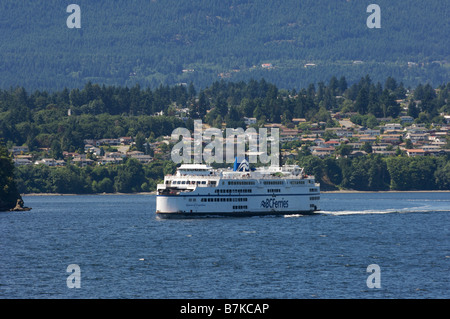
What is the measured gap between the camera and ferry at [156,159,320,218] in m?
106

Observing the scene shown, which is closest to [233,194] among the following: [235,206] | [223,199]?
[223,199]

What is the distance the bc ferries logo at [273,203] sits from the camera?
112m

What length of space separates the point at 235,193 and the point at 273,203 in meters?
6.02

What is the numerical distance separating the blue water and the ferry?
1.54m

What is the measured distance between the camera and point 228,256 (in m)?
78.9

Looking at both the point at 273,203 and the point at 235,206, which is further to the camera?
the point at 273,203

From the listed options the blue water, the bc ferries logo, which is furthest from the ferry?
the blue water

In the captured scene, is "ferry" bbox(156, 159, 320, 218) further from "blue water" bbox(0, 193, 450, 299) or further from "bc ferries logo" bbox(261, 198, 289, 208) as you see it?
"blue water" bbox(0, 193, 450, 299)

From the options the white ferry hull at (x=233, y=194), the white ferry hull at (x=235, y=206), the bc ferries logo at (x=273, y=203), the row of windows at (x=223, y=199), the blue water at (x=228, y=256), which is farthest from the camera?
the bc ferries logo at (x=273, y=203)

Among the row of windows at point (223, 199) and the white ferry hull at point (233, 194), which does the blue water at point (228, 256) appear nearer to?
the white ferry hull at point (233, 194)

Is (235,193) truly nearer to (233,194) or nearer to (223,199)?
(233,194)

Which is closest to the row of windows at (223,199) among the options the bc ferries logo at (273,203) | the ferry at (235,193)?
the ferry at (235,193)
